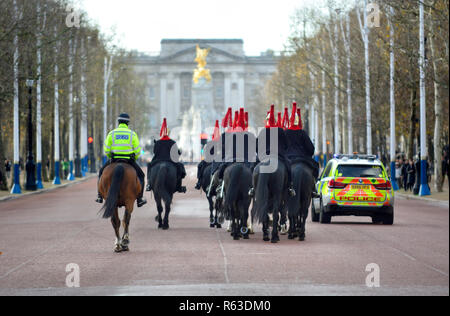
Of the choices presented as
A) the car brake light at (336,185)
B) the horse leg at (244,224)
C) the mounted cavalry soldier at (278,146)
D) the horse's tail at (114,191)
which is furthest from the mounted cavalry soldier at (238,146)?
the car brake light at (336,185)

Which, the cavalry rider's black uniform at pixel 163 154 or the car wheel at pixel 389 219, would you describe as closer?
the cavalry rider's black uniform at pixel 163 154

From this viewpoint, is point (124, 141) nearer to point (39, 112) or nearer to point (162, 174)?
point (162, 174)

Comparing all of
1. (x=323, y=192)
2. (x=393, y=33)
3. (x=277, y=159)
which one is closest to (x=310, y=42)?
(x=393, y=33)

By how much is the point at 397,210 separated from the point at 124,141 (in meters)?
17.1

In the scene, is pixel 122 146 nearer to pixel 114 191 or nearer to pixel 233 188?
pixel 114 191

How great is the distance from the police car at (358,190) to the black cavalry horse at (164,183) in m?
3.95

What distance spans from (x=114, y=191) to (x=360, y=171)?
9.35 m

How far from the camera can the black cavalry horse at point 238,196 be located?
770 inches

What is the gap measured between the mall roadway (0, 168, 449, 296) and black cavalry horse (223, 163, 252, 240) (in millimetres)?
487

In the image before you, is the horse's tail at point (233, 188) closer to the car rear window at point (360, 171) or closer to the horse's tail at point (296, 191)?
the horse's tail at point (296, 191)

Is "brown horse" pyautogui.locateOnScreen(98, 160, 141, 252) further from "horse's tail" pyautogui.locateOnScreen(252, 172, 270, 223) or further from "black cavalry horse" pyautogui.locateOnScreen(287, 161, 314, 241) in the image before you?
"black cavalry horse" pyautogui.locateOnScreen(287, 161, 314, 241)

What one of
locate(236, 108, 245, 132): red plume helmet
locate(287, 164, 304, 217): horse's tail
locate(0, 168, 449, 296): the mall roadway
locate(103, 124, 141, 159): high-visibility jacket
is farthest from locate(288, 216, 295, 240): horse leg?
locate(103, 124, 141, 159): high-visibility jacket

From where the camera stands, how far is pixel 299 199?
19719 mm

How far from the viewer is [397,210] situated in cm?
3272
